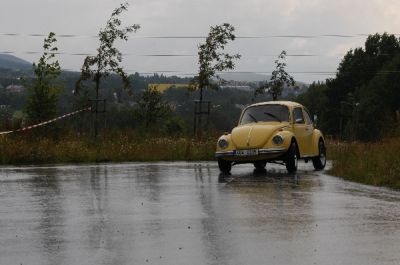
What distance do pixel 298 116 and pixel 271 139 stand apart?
216cm

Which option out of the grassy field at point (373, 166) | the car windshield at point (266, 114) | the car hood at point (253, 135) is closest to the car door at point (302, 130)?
the car windshield at point (266, 114)

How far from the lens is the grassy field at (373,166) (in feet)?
43.5

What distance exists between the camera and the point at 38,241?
6.96m

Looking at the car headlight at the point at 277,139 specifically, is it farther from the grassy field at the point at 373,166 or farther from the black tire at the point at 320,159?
the black tire at the point at 320,159

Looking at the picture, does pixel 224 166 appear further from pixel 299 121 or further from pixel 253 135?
pixel 299 121

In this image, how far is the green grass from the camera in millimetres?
20566

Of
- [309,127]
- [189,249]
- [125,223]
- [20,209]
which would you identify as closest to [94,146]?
[309,127]

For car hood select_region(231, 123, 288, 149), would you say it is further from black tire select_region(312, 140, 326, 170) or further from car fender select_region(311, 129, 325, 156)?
black tire select_region(312, 140, 326, 170)

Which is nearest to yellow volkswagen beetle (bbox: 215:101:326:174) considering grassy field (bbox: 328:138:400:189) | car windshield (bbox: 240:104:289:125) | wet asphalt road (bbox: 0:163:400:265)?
car windshield (bbox: 240:104:289:125)

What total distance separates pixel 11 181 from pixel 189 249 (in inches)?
324

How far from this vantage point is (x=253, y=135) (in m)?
16.3

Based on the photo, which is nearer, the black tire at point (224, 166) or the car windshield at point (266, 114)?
the black tire at point (224, 166)

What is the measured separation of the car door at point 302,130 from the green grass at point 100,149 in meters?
5.82

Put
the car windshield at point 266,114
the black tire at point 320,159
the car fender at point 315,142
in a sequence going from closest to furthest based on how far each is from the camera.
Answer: the car windshield at point 266,114, the car fender at point 315,142, the black tire at point 320,159
